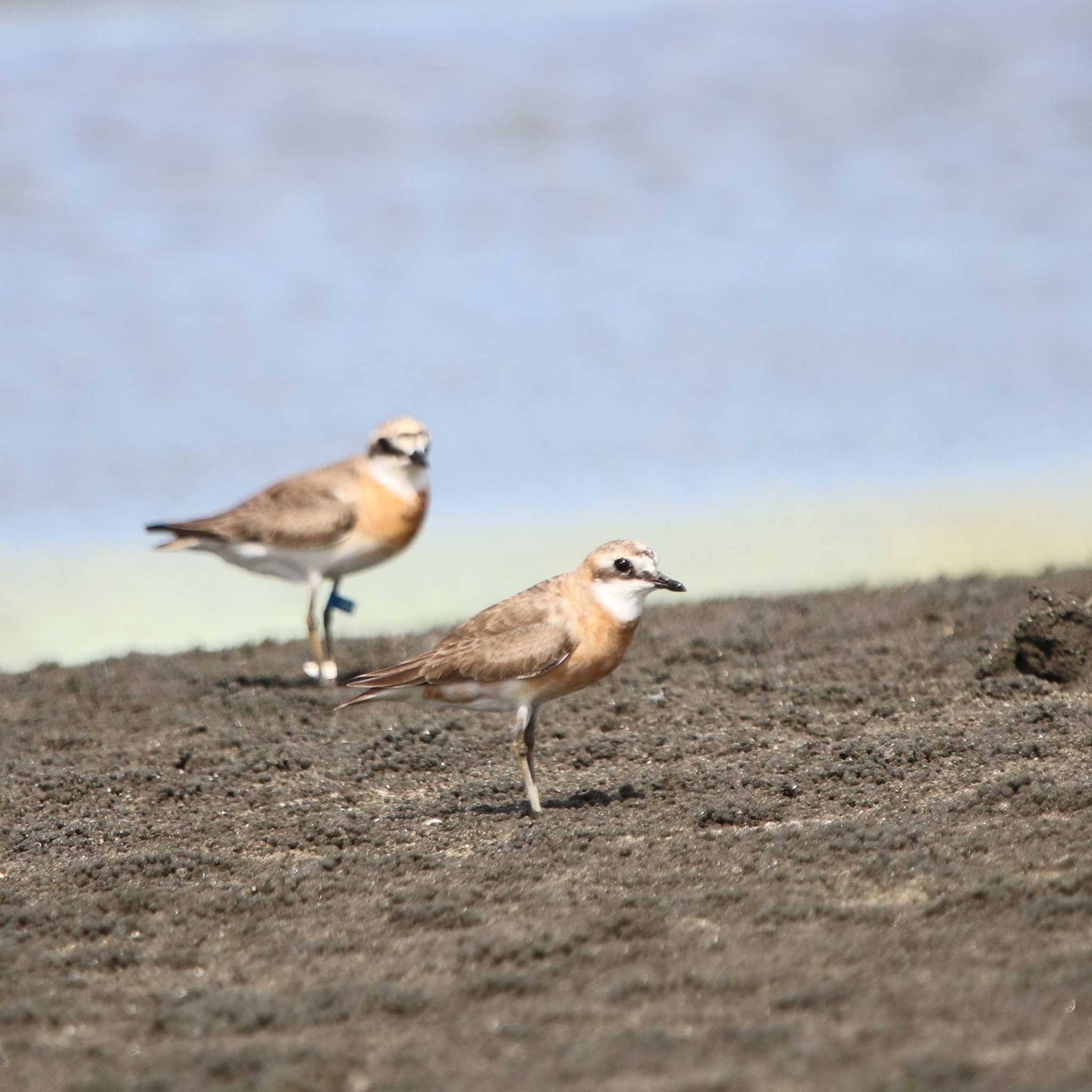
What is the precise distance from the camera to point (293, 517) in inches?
374

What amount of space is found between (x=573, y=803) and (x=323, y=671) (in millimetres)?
2806

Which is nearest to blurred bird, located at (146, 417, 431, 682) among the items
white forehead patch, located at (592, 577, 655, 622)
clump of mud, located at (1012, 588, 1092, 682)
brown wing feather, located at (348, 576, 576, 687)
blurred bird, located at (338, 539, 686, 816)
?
brown wing feather, located at (348, 576, 576, 687)

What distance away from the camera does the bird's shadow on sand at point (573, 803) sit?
6.72m

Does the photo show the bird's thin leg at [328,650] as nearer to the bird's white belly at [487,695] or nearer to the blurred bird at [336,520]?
the blurred bird at [336,520]

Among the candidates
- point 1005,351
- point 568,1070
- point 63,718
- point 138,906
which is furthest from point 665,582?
point 1005,351

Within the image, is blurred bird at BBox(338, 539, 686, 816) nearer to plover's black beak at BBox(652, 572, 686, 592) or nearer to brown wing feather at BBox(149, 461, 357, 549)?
plover's black beak at BBox(652, 572, 686, 592)

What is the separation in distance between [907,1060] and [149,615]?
977 centimetres

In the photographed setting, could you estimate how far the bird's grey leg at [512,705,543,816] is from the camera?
653cm

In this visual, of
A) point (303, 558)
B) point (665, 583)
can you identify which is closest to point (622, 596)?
point (665, 583)

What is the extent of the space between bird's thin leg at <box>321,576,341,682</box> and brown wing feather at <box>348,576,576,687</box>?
216 centimetres

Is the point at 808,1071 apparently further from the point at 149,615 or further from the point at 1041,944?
the point at 149,615

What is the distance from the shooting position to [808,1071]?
3768 millimetres

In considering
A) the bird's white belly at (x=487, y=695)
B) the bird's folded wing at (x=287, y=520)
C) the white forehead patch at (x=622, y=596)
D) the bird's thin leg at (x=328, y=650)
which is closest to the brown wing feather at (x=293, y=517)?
the bird's folded wing at (x=287, y=520)

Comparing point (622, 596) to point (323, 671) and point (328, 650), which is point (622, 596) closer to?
point (323, 671)
